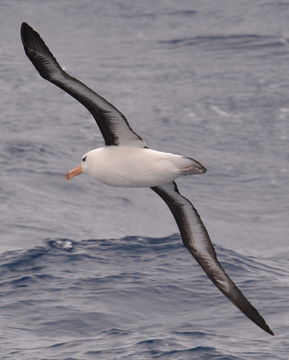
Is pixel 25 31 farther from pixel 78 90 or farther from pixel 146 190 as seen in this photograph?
pixel 146 190

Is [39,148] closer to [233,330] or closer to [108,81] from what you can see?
[108,81]

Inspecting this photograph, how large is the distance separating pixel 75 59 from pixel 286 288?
725 inches

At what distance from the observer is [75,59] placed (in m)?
37.7

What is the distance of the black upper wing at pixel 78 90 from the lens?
14.5 metres

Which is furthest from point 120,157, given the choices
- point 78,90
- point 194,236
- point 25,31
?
point 25,31

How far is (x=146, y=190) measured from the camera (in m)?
28.3

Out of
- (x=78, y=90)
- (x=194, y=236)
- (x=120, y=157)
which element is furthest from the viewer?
(x=194, y=236)

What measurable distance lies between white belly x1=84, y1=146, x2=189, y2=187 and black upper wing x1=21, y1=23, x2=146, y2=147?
7.5 inches

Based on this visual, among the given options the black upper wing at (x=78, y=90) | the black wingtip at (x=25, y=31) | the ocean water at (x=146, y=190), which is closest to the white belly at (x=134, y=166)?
the black upper wing at (x=78, y=90)

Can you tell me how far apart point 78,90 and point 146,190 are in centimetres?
1360

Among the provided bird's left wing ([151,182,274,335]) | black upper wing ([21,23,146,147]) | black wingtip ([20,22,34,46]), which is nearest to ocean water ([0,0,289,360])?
bird's left wing ([151,182,274,335])

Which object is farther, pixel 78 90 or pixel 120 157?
pixel 120 157

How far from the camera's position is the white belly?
15.1 meters

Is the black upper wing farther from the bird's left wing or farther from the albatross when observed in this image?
the bird's left wing
